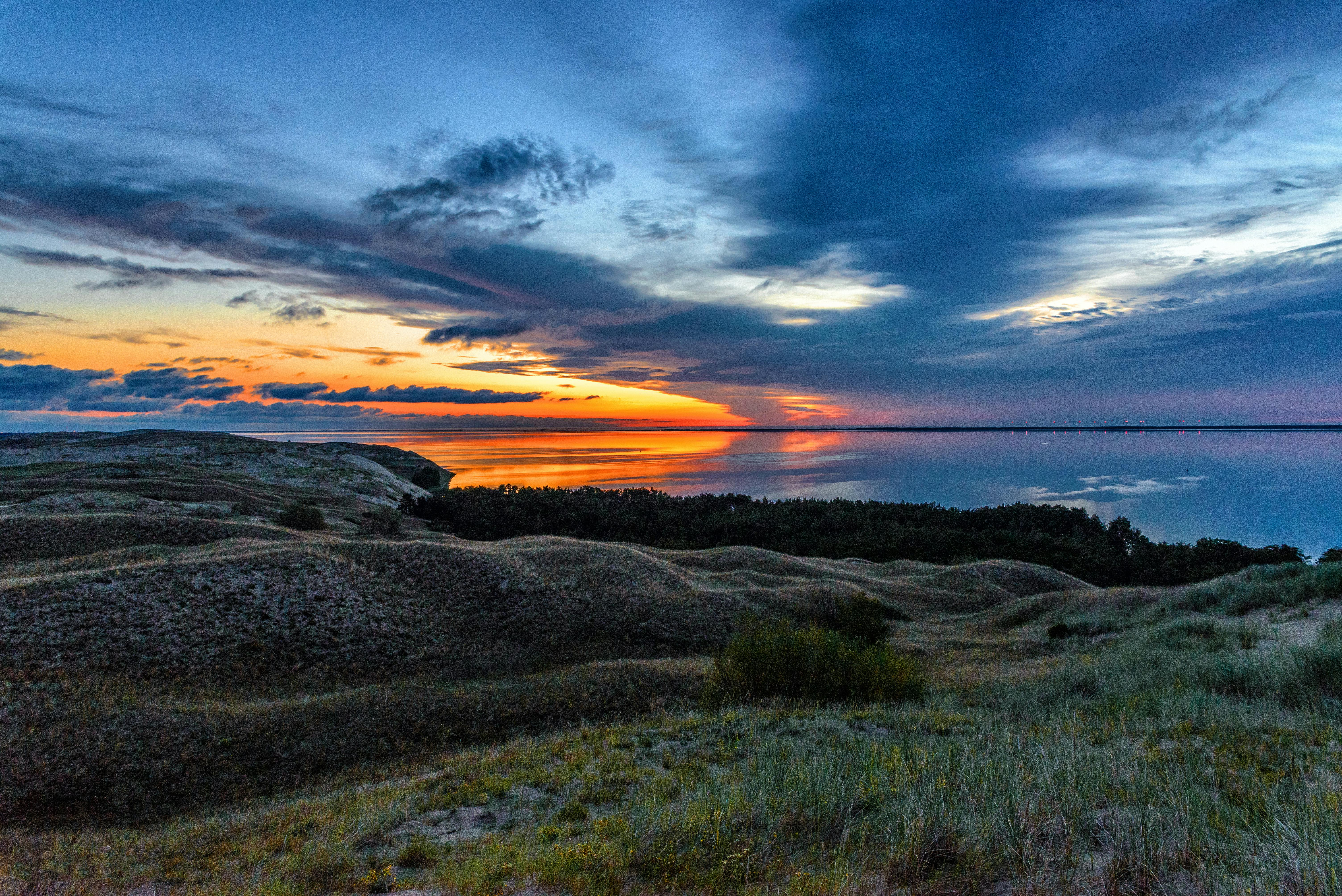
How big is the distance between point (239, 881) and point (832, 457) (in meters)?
129

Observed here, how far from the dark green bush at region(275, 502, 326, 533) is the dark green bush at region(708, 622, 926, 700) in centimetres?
2567

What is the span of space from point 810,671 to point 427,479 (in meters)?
83.9

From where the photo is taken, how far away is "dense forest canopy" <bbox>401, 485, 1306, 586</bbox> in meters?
38.7

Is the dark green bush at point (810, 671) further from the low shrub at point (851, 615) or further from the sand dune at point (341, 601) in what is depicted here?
the sand dune at point (341, 601)

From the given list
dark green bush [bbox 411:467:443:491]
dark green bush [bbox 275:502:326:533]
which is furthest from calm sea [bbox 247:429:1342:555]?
dark green bush [bbox 275:502:326:533]

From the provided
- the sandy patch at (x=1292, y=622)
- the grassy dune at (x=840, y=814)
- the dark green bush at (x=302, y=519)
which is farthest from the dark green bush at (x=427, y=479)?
the sandy patch at (x=1292, y=622)

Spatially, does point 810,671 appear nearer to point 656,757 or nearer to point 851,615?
point 656,757

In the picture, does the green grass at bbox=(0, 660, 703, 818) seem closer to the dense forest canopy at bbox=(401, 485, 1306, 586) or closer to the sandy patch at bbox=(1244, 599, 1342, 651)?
the sandy patch at bbox=(1244, 599, 1342, 651)

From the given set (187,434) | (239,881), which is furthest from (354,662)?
(187,434)

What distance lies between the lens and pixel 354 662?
1530 cm

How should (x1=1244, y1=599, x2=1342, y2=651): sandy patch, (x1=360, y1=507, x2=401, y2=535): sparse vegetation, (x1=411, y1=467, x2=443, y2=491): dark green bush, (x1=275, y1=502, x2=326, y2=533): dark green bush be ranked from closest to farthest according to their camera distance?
1. (x1=1244, y1=599, x2=1342, y2=651): sandy patch
2. (x1=275, y1=502, x2=326, y2=533): dark green bush
3. (x1=360, y1=507, x2=401, y2=535): sparse vegetation
4. (x1=411, y1=467, x2=443, y2=491): dark green bush

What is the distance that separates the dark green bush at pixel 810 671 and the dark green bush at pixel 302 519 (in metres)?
25.7

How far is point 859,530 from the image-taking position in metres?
49.2

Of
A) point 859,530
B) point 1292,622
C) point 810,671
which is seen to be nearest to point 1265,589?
point 1292,622
